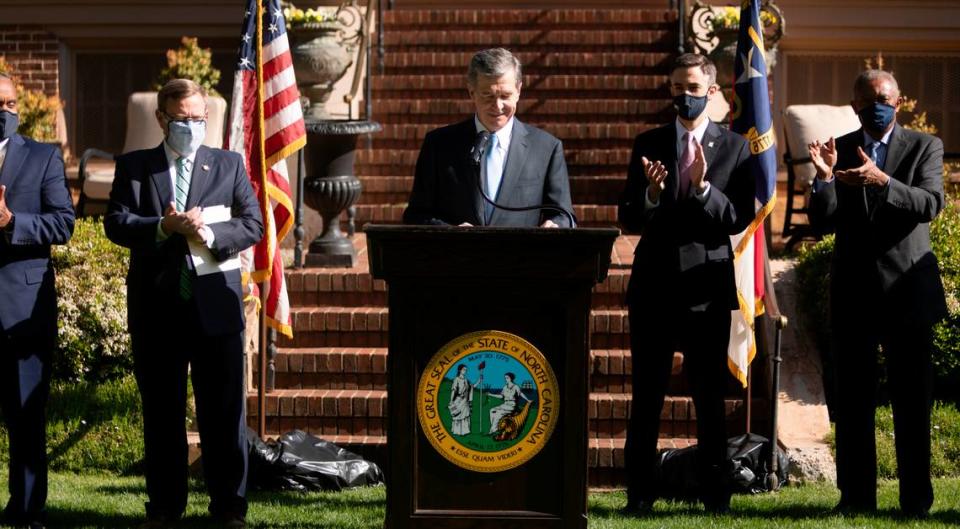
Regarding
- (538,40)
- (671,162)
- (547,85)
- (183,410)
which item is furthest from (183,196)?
(538,40)

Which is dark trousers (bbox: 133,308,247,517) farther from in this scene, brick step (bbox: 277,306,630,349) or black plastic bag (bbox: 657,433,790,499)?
brick step (bbox: 277,306,630,349)

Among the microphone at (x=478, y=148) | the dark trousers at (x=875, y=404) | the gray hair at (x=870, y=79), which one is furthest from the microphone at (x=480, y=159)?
the dark trousers at (x=875, y=404)

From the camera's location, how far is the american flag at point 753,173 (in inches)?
294

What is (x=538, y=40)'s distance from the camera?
13086 millimetres

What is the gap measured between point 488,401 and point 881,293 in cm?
222

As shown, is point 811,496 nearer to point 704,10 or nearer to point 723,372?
point 723,372

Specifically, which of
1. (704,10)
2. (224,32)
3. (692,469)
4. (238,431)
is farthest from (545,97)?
(238,431)

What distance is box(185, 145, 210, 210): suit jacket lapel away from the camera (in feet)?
20.7

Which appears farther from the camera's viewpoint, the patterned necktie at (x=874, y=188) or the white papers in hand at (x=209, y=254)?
the patterned necktie at (x=874, y=188)

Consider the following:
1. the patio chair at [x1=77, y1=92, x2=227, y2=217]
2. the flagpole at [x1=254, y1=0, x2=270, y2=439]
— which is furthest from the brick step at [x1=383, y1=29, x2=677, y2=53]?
the flagpole at [x1=254, y1=0, x2=270, y2=439]

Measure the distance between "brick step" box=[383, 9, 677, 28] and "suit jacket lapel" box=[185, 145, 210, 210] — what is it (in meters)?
7.29

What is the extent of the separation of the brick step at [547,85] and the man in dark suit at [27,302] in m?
6.44

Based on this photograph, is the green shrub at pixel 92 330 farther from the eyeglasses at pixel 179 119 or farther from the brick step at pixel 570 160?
the brick step at pixel 570 160

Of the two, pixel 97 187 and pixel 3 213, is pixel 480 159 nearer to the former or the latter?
pixel 3 213
